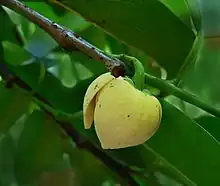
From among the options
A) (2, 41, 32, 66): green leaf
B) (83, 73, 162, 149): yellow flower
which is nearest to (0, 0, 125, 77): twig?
(83, 73, 162, 149): yellow flower

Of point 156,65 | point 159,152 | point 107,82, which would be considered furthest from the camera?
point 156,65

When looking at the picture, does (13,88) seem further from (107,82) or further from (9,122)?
(107,82)

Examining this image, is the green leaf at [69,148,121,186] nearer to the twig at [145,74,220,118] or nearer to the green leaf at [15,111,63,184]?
the green leaf at [15,111,63,184]

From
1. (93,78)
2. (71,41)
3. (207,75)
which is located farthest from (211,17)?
(71,41)

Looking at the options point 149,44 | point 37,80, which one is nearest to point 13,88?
point 37,80

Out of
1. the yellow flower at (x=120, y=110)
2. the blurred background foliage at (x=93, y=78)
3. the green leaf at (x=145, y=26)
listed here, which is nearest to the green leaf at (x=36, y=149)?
the blurred background foliage at (x=93, y=78)

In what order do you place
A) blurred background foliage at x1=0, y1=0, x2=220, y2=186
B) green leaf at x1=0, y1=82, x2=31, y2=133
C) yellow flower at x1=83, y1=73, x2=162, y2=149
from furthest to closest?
green leaf at x1=0, y1=82, x2=31, y2=133
blurred background foliage at x1=0, y1=0, x2=220, y2=186
yellow flower at x1=83, y1=73, x2=162, y2=149

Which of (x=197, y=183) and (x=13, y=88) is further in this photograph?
(x=13, y=88)

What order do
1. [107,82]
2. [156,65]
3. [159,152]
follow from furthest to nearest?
[156,65] → [159,152] → [107,82]
